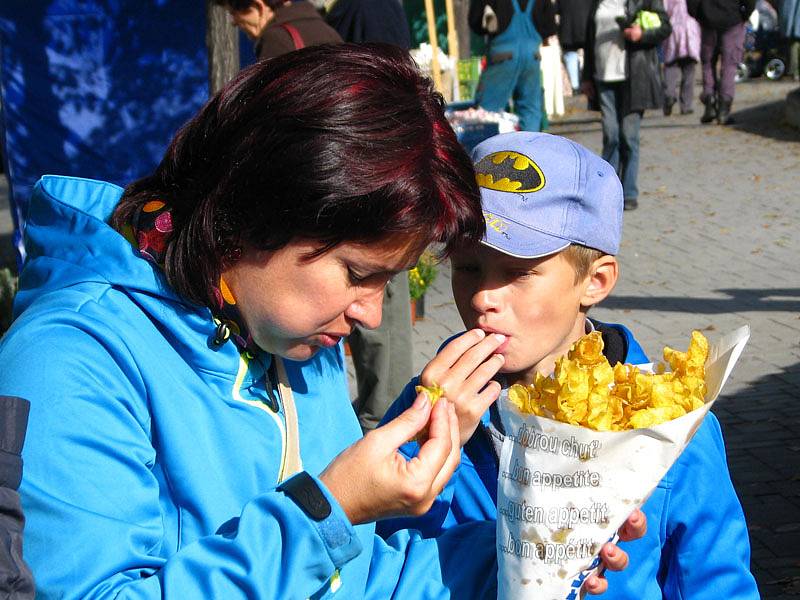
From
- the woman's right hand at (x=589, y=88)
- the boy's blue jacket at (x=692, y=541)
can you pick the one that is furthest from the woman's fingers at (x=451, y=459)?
the woman's right hand at (x=589, y=88)

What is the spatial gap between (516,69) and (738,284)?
12.2ft

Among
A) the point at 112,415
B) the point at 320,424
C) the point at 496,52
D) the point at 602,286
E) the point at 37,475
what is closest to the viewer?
the point at 37,475

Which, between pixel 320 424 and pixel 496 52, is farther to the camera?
pixel 496 52

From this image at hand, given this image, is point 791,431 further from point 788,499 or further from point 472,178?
point 472,178

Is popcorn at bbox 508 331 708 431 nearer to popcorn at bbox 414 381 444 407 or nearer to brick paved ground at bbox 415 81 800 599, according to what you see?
popcorn at bbox 414 381 444 407

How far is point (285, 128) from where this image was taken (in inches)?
67.9

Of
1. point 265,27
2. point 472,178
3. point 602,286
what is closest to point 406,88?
point 472,178

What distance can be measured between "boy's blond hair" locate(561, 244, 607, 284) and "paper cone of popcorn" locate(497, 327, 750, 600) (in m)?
0.64

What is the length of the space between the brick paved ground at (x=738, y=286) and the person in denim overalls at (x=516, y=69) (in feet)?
5.28

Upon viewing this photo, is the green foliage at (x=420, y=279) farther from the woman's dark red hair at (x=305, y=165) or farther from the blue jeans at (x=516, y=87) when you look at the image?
the woman's dark red hair at (x=305, y=165)

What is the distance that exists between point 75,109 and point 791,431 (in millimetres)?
5223

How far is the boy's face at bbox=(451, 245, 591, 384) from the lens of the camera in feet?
7.76

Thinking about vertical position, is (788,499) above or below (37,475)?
below

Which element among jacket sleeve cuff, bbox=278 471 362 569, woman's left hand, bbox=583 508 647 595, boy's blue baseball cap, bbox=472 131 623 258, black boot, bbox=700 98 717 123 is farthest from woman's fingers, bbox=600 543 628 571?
black boot, bbox=700 98 717 123
